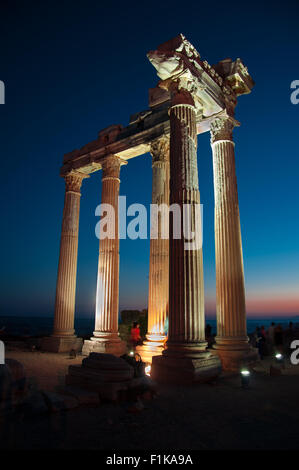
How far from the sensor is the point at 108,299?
19609 millimetres

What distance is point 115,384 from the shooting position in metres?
9.12

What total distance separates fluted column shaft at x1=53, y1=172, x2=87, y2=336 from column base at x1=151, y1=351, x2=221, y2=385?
13151mm

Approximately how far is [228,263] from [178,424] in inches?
386

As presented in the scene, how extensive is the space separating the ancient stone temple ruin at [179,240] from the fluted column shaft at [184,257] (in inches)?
1.6

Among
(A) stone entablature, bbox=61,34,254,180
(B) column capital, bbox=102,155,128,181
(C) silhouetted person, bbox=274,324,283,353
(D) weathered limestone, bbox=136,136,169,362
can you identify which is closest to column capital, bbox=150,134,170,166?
(D) weathered limestone, bbox=136,136,169,362

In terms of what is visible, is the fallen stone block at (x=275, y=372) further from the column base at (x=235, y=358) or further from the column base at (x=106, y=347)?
the column base at (x=106, y=347)

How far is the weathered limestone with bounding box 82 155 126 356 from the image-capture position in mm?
19031

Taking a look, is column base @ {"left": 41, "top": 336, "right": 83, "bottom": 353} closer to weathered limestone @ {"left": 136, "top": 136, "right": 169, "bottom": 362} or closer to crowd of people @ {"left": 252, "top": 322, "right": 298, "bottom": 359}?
weathered limestone @ {"left": 136, "top": 136, "right": 169, "bottom": 362}

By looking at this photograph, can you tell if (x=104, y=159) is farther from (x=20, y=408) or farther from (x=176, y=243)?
(x=20, y=408)

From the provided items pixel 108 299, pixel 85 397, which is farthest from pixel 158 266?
pixel 85 397

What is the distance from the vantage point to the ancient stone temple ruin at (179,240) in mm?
12406

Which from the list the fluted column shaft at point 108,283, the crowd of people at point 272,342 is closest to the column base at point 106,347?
the fluted column shaft at point 108,283
